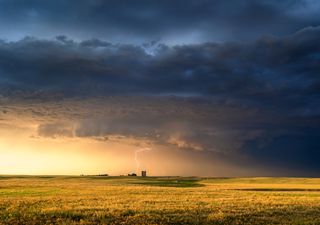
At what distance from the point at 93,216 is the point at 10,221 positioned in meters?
5.62

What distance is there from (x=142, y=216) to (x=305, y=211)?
1493cm

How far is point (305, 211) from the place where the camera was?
1463 inches

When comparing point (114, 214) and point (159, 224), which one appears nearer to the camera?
point (159, 224)

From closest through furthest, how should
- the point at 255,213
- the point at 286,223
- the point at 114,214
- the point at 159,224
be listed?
the point at 159,224, the point at 286,223, the point at 114,214, the point at 255,213

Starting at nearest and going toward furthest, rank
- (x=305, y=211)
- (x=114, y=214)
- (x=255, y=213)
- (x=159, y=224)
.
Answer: (x=159, y=224) → (x=114, y=214) → (x=255, y=213) → (x=305, y=211)

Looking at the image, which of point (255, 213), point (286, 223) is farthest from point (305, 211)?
point (286, 223)

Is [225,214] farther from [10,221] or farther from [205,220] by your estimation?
[10,221]

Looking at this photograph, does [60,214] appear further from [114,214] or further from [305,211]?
[305,211]

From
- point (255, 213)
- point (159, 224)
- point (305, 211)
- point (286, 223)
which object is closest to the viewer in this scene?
point (159, 224)

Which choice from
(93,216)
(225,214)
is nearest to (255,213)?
(225,214)

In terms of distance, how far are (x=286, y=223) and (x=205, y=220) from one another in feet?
17.8

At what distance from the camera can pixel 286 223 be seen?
29.4 meters

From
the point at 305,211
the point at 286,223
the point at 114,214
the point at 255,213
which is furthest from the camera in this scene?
the point at 305,211

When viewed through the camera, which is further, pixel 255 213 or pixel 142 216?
pixel 255 213
